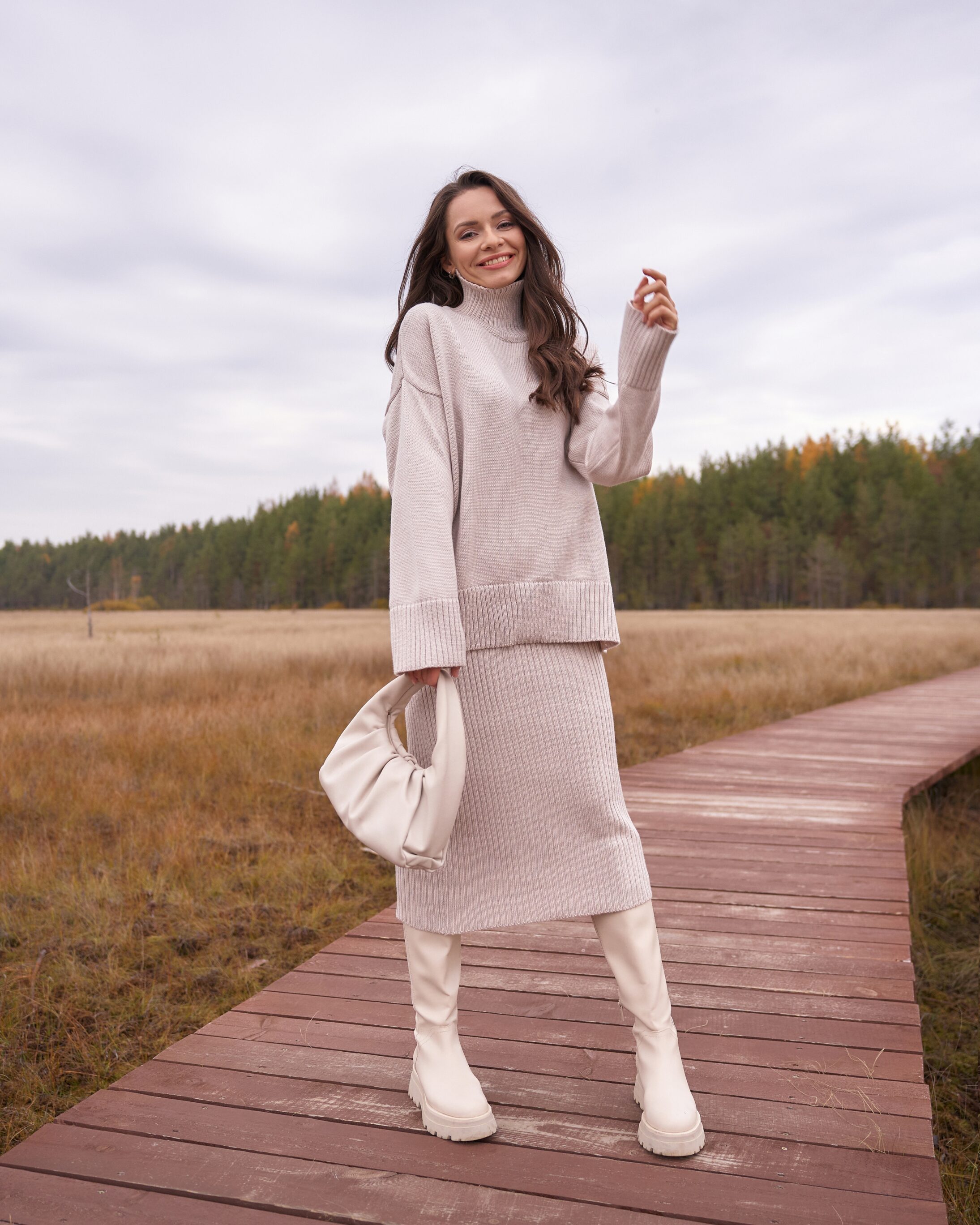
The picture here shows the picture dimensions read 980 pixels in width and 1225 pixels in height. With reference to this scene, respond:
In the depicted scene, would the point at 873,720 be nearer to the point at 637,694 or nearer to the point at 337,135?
the point at 637,694

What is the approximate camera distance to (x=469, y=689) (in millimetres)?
1666

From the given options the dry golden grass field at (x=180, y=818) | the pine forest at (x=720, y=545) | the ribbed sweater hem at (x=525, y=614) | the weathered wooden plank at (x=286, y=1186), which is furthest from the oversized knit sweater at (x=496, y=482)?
the pine forest at (x=720, y=545)

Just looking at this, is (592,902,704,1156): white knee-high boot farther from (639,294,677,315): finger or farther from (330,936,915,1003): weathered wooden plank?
(639,294,677,315): finger

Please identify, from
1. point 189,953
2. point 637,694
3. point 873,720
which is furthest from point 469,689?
point 637,694

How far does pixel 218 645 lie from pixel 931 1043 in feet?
45.2

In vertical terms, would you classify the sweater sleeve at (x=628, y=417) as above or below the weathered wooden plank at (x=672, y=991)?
above

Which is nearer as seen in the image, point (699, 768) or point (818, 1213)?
point (818, 1213)

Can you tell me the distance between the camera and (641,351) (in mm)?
1606

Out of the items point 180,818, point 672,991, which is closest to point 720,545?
point 180,818

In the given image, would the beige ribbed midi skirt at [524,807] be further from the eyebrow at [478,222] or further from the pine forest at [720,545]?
the pine forest at [720,545]

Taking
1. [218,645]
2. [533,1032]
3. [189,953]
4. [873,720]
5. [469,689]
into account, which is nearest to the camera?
[469,689]

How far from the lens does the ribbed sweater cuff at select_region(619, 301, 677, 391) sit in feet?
5.23

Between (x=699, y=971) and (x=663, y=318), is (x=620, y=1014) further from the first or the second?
(x=663, y=318)

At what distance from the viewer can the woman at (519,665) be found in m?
1.62
